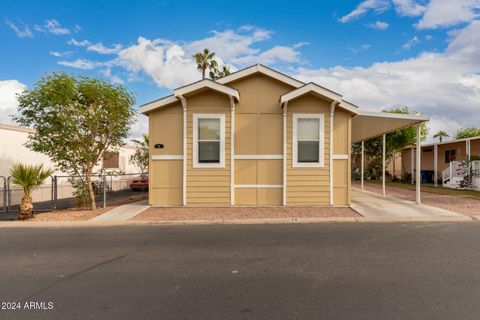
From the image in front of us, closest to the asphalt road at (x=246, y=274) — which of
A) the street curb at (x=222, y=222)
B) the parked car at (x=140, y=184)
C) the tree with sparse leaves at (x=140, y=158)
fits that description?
the street curb at (x=222, y=222)

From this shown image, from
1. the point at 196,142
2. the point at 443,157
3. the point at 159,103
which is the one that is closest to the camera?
the point at 159,103

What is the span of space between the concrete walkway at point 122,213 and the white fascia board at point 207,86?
430 cm

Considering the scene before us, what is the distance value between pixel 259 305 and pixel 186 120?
8218mm

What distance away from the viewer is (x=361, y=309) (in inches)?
132

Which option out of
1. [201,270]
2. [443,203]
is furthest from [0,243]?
[443,203]

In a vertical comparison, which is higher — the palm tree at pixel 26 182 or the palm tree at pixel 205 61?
the palm tree at pixel 205 61

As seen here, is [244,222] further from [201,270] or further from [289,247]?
[201,270]

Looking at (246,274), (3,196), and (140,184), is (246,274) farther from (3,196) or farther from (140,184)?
(140,184)

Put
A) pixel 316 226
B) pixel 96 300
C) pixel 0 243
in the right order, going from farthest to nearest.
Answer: pixel 316 226 < pixel 0 243 < pixel 96 300

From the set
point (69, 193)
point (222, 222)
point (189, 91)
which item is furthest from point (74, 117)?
point (69, 193)

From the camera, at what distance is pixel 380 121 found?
11875 mm

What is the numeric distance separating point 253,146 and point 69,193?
37.0ft

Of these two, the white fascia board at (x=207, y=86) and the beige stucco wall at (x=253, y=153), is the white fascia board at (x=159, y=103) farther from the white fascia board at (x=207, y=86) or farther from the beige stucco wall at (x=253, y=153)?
the white fascia board at (x=207, y=86)

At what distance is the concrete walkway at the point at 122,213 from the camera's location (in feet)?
29.4
